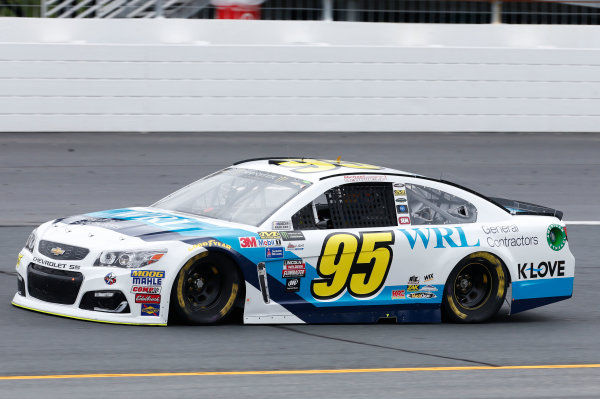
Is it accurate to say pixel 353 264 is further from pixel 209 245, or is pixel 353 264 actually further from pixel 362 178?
pixel 209 245

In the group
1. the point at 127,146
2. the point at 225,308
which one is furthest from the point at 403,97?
the point at 225,308

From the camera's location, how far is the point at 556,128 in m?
19.2

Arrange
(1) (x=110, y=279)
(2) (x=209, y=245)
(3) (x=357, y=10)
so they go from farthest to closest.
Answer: (3) (x=357, y=10)
(2) (x=209, y=245)
(1) (x=110, y=279)

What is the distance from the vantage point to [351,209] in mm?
8273

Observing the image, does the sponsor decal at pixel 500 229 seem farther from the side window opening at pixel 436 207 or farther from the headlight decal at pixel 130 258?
the headlight decal at pixel 130 258

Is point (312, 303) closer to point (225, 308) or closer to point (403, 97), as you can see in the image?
point (225, 308)

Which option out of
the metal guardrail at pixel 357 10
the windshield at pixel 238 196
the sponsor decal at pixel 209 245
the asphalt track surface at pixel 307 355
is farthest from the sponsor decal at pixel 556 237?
the metal guardrail at pixel 357 10

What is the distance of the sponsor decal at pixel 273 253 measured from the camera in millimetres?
7758

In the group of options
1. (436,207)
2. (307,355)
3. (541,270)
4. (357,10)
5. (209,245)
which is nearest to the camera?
(307,355)

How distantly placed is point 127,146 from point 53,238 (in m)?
9.05

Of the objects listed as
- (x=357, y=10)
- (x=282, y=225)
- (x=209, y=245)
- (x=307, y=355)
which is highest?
(x=357, y=10)

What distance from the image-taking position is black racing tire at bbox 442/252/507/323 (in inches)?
337

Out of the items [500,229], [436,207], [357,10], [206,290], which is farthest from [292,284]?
[357,10]

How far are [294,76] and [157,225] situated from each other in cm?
1046
